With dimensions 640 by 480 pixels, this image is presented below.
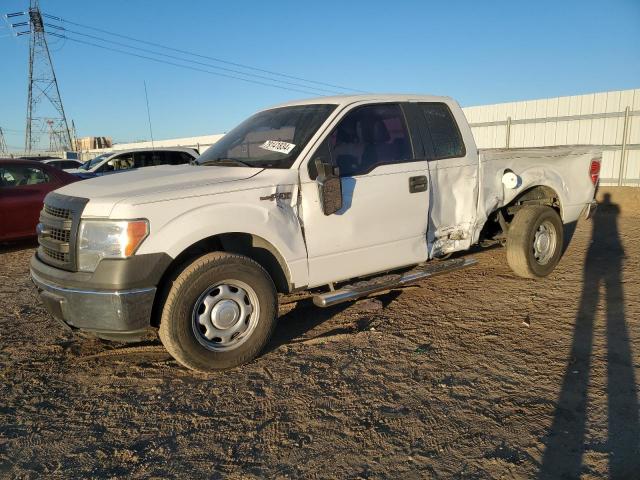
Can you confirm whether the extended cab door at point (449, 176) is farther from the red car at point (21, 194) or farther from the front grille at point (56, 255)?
the red car at point (21, 194)

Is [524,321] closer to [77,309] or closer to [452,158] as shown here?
[452,158]

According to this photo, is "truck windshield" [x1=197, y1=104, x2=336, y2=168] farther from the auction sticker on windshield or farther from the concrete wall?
the concrete wall

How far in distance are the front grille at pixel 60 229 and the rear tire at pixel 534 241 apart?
14.2ft

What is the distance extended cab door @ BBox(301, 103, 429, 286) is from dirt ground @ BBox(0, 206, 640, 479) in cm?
65

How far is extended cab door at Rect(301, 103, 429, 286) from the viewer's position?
13.0 ft

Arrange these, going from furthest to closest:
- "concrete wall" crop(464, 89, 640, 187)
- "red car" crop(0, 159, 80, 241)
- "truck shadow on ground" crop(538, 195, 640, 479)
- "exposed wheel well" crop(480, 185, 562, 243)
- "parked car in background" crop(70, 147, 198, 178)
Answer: "parked car in background" crop(70, 147, 198, 178), "concrete wall" crop(464, 89, 640, 187), "red car" crop(0, 159, 80, 241), "exposed wheel well" crop(480, 185, 562, 243), "truck shadow on ground" crop(538, 195, 640, 479)

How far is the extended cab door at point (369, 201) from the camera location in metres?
3.96

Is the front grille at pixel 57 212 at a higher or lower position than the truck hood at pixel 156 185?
lower

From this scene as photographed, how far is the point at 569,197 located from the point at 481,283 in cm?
151

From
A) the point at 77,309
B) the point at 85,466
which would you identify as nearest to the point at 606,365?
the point at 85,466

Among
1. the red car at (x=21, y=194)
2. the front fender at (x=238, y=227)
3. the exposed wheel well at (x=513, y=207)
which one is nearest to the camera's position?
the front fender at (x=238, y=227)

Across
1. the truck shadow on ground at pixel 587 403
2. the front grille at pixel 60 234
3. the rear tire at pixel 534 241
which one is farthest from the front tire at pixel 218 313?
the rear tire at pixel 534 241

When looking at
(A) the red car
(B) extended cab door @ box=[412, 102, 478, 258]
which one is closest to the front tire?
(B) extended cab door @ box=[412, 102, 478, 258]

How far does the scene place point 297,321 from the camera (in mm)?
4672
